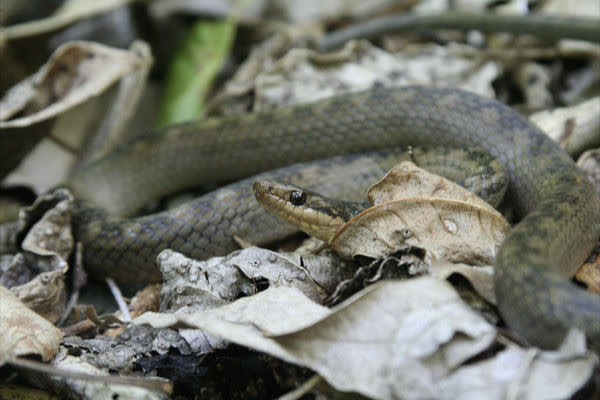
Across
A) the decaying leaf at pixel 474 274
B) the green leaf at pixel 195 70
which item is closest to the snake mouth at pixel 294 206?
the decaying leaf at pixel 474 274

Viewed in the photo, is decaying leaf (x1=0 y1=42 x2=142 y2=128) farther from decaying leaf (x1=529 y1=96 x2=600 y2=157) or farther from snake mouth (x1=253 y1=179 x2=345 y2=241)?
decaying leaf (x1=529 y1=96 x2=600 y2=157)

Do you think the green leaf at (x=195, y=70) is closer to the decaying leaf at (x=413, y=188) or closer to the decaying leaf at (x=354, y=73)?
the decaying leaf at (x=354, y=73)

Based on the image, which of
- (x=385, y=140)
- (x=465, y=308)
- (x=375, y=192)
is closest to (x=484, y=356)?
(x=465, y=308)

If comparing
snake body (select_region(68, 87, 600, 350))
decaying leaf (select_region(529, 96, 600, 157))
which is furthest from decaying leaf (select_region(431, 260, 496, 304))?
decaying leaf (select_region(529, 96, 600, 157))

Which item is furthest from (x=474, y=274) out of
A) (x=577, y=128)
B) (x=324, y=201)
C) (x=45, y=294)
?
(x=45, y=294)

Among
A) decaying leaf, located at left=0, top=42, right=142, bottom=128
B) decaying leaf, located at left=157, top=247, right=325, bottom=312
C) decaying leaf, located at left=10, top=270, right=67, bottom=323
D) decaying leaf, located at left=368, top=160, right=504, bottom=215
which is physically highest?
decaying leaf, located at left=0, top=42, right=142, bottom=128

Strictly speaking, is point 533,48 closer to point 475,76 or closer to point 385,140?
point 475,76

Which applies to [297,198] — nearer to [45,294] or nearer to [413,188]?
[413,188]
